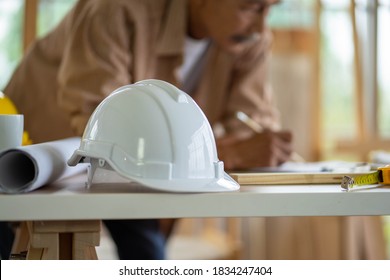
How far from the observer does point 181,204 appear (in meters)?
0.73

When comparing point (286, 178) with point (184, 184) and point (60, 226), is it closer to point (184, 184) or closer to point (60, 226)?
point (184, 184)

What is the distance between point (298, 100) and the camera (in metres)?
2.68

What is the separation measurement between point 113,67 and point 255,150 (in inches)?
16.3

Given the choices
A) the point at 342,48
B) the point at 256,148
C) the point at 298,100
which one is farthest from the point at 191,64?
the point at 342,48

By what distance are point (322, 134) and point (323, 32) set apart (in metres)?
0.47

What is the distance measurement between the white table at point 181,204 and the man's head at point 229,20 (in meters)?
0.96

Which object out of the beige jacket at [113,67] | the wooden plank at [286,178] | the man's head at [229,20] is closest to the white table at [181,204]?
the wooden plank at [286,178]

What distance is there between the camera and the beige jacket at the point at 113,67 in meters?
1.46

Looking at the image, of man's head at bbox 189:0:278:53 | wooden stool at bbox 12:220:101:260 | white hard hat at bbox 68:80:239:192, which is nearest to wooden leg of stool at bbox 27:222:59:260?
wooden stool at bbox 12:220:101:260

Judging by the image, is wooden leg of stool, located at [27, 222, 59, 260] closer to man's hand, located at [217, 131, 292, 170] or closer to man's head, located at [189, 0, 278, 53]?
man's hand, located at [217, 131, 292, 170]

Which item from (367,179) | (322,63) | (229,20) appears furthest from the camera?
(322,63)

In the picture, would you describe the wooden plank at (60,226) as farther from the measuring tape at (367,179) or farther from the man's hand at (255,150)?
the man's hand at (255,150)

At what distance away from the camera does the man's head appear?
1.65 meters

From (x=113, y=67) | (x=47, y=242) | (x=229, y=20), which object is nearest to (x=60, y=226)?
(x=47, y=242)
